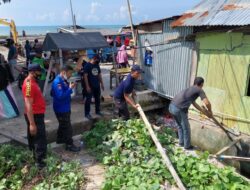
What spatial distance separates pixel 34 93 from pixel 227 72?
492 centimetres

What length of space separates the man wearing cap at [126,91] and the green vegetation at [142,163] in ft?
1.17

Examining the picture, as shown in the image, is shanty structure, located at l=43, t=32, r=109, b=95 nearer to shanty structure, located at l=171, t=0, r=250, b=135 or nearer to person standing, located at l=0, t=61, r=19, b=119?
person standing, located at l=0, t=61, r=19, b=119

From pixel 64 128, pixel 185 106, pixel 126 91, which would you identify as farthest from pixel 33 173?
pixel 185 106

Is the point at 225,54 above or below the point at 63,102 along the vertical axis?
above

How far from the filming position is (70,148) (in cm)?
718

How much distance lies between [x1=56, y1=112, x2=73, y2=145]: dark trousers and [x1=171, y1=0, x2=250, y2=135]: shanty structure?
4015 millimetres

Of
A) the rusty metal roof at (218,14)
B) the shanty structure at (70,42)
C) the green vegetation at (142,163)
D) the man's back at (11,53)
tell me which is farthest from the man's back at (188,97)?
the man's back at (11,53)

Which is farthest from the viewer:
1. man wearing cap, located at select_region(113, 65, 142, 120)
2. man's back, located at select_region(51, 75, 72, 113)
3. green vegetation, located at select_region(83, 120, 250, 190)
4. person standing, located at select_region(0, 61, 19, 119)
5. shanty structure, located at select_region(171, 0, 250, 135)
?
person standing, located at select_region(0, 61, 19, 119)

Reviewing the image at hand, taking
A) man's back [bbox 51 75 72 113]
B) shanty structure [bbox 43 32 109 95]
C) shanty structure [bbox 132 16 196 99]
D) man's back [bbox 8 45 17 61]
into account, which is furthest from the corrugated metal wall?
man's back [bbox 8 45 17 61]

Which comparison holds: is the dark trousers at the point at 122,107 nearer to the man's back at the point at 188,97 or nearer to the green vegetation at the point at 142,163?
the green vegetation at the point at 142,163

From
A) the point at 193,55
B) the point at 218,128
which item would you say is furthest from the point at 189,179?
the point at 193,55

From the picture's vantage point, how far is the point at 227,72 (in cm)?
807

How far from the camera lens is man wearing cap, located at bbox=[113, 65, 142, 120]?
7128mm

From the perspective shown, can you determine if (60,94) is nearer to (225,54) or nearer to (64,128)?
(64,128)
